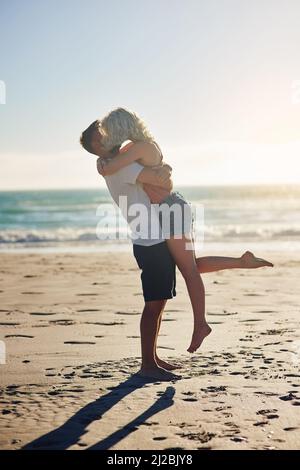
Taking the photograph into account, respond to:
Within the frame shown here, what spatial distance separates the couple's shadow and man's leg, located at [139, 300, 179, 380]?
14 centimetres

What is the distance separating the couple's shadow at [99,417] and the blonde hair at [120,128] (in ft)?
5.22

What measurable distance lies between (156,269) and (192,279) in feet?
0.83

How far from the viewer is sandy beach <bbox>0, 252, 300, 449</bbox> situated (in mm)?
3508

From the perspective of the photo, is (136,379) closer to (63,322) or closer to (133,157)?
(133,157)

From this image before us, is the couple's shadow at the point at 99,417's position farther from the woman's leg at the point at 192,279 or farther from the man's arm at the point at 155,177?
the man's arm at the point at 155,177

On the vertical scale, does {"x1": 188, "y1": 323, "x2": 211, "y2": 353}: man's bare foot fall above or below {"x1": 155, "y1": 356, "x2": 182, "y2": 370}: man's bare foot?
above

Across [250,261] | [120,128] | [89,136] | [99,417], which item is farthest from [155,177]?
[99,417]

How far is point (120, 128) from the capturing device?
445 cm

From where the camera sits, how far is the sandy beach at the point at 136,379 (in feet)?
11.5

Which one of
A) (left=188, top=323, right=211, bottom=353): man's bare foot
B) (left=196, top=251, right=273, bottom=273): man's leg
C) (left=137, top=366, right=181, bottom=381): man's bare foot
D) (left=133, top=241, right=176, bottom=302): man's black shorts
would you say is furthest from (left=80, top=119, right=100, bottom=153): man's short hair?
(left=137, top=366, right=181, bottom=381): man's bare foot

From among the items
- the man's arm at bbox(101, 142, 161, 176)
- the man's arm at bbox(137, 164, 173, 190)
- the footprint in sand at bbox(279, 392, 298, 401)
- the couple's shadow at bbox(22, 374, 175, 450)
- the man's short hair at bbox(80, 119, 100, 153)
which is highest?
the man's short hair at bbox(80, 119, 100, 153)

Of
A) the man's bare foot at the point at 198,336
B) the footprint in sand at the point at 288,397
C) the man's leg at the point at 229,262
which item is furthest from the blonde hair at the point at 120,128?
the footprint in sand at the point at 288,397

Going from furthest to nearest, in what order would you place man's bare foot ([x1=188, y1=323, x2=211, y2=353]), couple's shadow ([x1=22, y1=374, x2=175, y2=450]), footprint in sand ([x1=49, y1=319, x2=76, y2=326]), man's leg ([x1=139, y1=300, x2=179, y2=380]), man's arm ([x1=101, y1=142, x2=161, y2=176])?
footprint in sand ([x1=49, y1=319, x2=76, y2=326]) < man's leg ([x1=139, y1=300, x2=179, y2=380]) < man's bare foot ([x1=188, y1=323, x2=211, y2=353]) < man's arm ([x1=101, y1=142, x2=161, y2=176]) < couple's shadow ([x1=22, y1=374, x2=175, y2=450])

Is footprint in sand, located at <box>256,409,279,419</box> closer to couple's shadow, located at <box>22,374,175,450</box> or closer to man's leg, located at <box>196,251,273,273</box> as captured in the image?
couple's shadow, located at <box>22,374,175,450</box>
